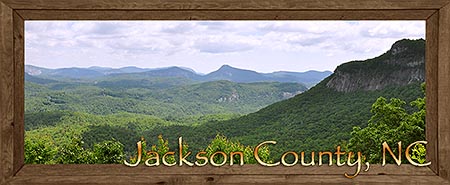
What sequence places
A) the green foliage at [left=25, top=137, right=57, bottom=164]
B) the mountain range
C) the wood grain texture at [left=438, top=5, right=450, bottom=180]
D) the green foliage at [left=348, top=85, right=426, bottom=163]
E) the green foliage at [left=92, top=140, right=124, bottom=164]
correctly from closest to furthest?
the wood grain texture at [left=438, top=5, right=450, bottom=180] → the green foliage at [left=92, top=140, right=124, bottom=164] → the green foliage at [left=25, top=137, right=57, bottom=164] → the green foliage at [left=348, top=85, right=426, bottom=163] → the mountain range

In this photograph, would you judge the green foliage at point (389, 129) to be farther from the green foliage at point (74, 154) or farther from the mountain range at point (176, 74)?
the green foliage at point (74, 154)

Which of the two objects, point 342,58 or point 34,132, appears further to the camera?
point 34,132

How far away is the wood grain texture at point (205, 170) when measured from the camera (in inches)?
84.7

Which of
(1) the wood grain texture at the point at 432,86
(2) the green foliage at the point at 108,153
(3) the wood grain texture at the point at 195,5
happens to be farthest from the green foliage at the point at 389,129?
(3) the wood grain texture at the point at 195,5

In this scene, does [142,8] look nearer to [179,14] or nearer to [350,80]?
[179,14]

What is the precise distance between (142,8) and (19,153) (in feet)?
2.62

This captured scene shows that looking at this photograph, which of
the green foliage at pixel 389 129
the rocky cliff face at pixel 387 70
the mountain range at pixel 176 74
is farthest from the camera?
the rocky cliff face at pixel 387 70

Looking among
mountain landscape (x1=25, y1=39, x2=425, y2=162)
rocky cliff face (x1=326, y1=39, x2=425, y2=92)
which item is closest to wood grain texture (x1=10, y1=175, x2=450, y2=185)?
mountain landscape (x1=25, y1=39, x2=425, y2=162)

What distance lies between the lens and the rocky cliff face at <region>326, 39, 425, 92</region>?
1024 cm

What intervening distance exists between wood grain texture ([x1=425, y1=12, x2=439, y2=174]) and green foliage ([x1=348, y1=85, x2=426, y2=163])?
19.5 ft

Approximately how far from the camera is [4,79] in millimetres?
2094

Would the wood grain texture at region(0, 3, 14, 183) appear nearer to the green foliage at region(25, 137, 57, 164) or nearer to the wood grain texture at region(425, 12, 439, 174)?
the wood grain texture at region(425, 12, 439, 174)

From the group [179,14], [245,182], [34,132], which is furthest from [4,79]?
[34,132]

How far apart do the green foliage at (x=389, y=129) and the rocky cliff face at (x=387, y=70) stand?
1608mm
